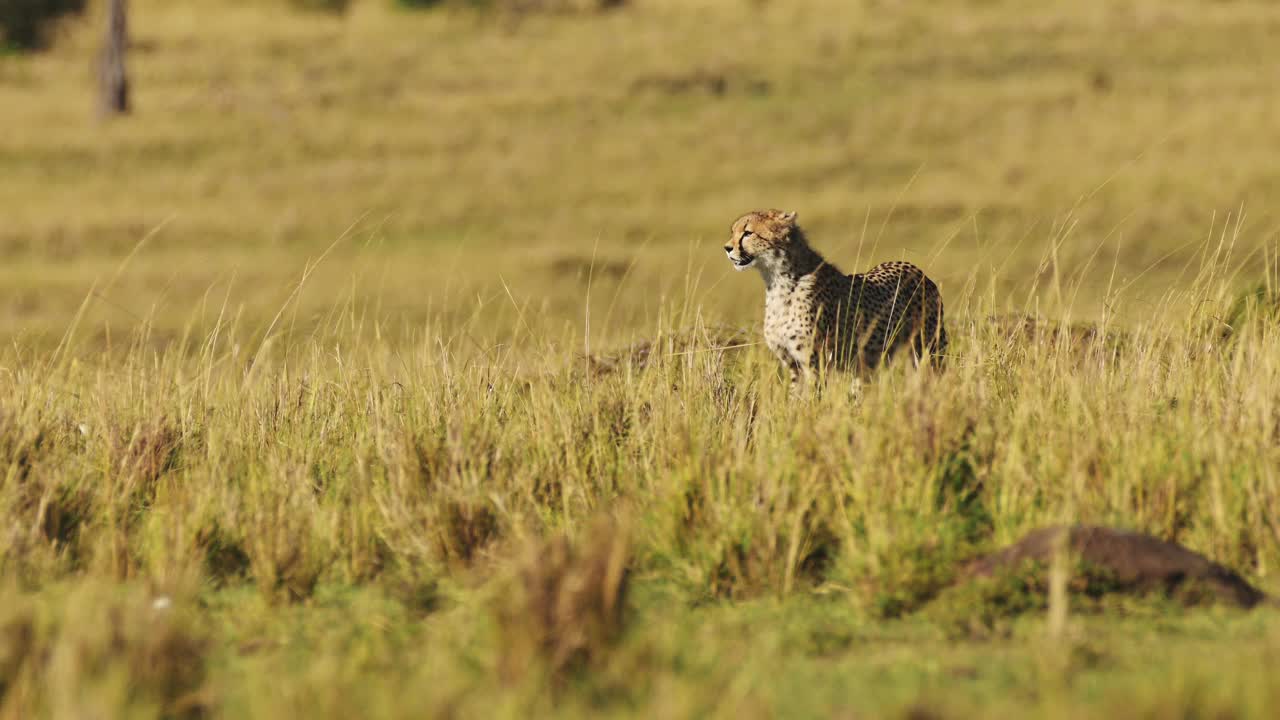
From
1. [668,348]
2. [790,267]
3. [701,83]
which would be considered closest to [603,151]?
[701,83]

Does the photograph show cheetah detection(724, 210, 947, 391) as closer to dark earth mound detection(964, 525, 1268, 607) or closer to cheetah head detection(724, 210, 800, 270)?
cheetah head detection(724, 210, 800, 270)

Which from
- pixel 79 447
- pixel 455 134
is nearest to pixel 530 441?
pixel 79 447

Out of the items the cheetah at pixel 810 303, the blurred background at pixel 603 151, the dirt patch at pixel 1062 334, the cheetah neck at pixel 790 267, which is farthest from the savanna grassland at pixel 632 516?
the blurred background at pixel 603 151

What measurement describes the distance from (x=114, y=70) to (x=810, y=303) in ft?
80.0

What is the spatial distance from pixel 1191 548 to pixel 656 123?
71.7 ft

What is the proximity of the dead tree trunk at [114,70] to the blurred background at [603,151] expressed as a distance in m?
0.13

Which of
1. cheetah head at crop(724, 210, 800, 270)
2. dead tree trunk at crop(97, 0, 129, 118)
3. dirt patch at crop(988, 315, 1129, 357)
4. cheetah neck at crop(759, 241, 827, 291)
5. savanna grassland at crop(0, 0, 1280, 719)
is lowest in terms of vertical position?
savanna grassland at crop(0, 0, 1280, 719)

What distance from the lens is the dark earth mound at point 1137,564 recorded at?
173 inches

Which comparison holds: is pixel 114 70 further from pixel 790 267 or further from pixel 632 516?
pixel 632 516

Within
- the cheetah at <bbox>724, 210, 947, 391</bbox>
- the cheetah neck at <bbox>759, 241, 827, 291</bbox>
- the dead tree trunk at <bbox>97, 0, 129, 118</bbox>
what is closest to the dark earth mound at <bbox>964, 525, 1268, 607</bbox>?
the cheetah at <bbox>724, 210, 947, 391</bbox>

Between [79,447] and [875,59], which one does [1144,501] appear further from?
[875,59]

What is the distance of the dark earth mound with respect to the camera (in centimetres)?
438

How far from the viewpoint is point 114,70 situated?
28.5 metres

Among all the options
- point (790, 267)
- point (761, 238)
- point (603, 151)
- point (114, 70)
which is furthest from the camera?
point (114, 70)
